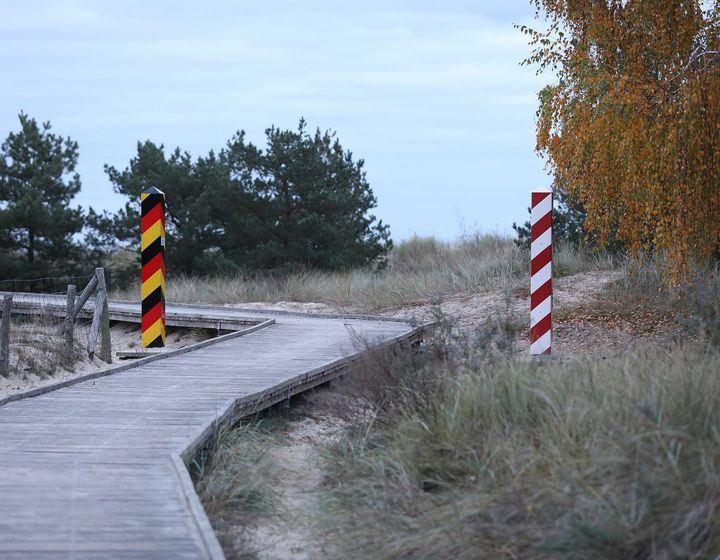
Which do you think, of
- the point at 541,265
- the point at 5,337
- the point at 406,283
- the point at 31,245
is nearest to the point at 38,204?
the point at 31,245

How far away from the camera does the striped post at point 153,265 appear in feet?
42.3

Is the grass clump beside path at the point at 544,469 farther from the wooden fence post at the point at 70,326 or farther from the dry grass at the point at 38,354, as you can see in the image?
the wooden fence post at the point at 70,326

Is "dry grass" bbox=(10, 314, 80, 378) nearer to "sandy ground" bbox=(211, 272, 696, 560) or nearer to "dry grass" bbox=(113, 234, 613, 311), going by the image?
"sandy ground" bbox=(211, 272, 696, 560)

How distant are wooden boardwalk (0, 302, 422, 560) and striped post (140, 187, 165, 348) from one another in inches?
40.4

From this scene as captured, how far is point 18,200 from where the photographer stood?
3027 centimetres

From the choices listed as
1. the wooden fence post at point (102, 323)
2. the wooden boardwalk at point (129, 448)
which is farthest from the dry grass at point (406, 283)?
the wooden boardwalk at point (129, 448)

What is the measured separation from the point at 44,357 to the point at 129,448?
713 centimetres

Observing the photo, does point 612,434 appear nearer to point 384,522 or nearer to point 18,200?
point 384,522

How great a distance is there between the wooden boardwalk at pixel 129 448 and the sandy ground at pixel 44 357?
2.03 m

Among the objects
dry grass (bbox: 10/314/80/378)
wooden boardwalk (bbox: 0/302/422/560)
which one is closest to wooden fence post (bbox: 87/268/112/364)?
dry grass (bbox: 10/314/80/378)

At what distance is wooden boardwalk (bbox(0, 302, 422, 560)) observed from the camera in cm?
497

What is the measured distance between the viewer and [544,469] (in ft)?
17.7

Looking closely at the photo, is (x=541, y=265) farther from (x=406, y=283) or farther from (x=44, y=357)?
(x=406, y=283)

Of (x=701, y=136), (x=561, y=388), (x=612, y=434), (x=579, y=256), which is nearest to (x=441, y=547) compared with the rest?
(x=612, y=434)
